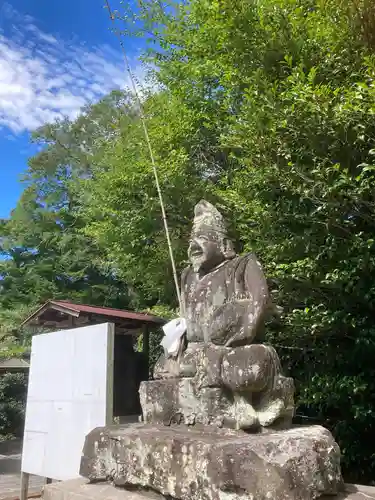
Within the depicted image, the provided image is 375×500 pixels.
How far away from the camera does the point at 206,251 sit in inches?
155

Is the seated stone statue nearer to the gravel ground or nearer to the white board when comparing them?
the white board

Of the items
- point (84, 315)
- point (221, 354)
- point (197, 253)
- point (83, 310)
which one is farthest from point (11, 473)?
point (221, 354)

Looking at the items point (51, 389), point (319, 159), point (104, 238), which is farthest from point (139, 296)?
point (319, 159)

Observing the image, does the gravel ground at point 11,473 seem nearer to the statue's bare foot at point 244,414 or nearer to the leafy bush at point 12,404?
the leafy bush at point 12,404

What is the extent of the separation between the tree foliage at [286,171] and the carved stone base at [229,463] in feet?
10.1

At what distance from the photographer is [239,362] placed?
3.12 meters

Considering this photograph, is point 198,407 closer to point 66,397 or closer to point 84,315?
point 66,397

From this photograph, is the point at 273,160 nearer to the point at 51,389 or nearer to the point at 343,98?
the point at 343,98

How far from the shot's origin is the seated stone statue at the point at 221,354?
310 centimetres

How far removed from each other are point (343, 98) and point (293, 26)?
1924mm

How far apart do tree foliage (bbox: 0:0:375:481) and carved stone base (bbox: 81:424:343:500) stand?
308 cm

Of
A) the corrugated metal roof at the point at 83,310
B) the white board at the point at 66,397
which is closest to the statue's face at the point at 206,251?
the white board at the point at 66,397

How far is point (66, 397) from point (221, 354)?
9.76ft

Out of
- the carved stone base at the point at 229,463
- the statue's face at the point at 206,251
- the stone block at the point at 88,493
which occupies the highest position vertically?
the statue's face at the point at 206,251
